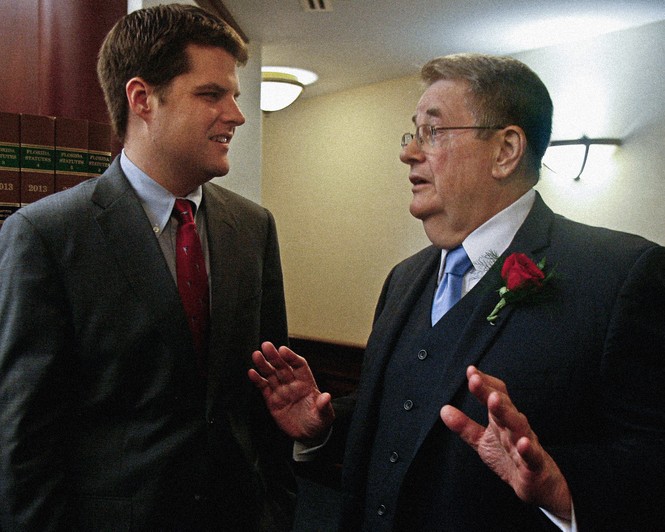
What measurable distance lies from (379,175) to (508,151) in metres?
4.21

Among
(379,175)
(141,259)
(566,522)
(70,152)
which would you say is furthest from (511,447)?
(379,175)

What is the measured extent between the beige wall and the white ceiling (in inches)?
9.4

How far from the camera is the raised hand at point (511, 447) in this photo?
103 centimetres

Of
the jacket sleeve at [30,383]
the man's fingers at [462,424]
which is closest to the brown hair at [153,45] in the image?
the jacket sleeve at [30,383]

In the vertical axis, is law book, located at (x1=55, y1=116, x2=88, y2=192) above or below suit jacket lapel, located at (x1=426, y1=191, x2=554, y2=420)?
above

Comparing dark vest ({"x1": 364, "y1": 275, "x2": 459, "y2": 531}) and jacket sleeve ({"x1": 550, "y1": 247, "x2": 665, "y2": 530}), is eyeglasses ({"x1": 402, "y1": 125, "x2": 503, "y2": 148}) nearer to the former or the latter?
dark vest ({"x1": 364, "y1": 275, "x2": 459, "y2": 531})

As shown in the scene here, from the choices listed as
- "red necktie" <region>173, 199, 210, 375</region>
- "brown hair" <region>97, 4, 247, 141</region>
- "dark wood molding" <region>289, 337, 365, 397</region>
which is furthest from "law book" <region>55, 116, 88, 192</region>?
"dark wood molding" <region>289, 337, 365, 397</region>

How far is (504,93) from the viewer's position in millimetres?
1563

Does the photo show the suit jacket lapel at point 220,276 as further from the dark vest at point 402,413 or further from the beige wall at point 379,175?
the beige wall at point 379,175

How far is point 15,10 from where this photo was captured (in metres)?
2.41

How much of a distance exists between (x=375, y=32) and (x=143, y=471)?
138 inches

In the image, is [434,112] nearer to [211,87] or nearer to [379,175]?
[211,87]

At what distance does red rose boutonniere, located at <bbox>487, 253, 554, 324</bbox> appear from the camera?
4.29 feet

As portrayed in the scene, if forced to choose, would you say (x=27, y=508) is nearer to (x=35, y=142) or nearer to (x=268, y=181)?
(x=35, y=142)
